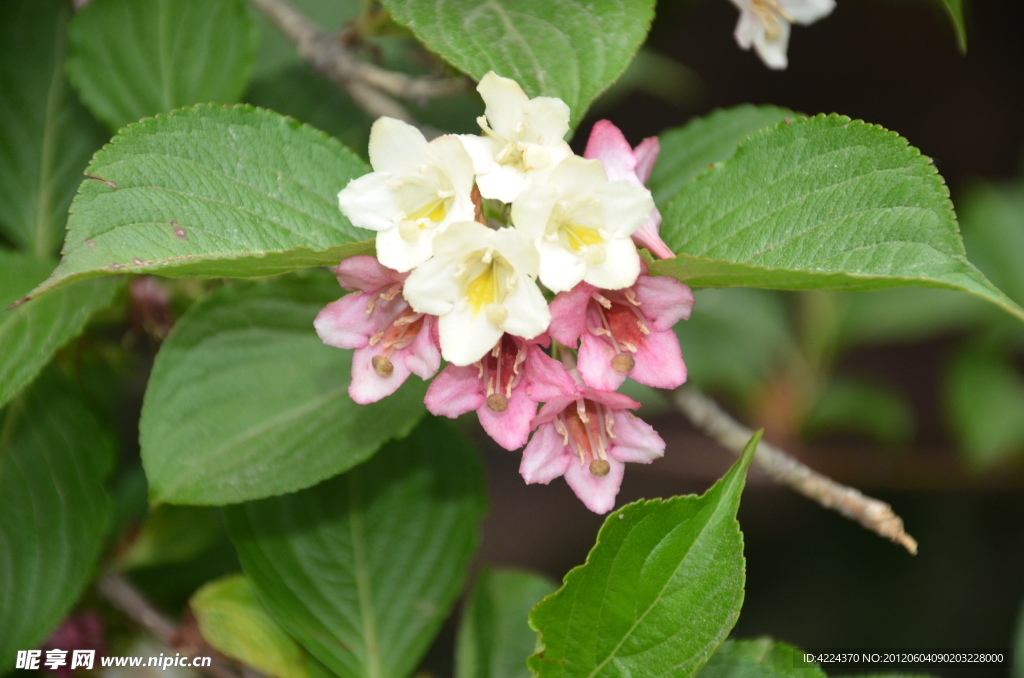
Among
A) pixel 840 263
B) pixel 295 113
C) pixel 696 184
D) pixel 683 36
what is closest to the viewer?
pixel 840 263

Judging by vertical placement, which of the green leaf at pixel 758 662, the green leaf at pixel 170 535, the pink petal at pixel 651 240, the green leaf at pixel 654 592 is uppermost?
the pink petal at pixel 651 240

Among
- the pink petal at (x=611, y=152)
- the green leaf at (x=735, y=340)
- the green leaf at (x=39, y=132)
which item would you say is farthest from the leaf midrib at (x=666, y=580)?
the green leaf at (x=735, y=340)

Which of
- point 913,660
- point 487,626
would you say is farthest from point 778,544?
point 487,626

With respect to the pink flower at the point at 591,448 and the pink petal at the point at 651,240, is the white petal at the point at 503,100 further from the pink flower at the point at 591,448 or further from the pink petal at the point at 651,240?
the pink flower at the point at 591,448

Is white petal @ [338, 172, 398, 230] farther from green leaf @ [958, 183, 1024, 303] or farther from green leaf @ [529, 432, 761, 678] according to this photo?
green leaf @ [958, 183, 1024, 303]

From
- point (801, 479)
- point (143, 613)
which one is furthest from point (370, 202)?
point (143, 613)

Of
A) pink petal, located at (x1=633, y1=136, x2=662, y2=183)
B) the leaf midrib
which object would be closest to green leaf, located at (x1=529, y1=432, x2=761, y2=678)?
the leaf midrib

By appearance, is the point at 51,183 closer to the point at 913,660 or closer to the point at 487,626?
the point at 487,626
